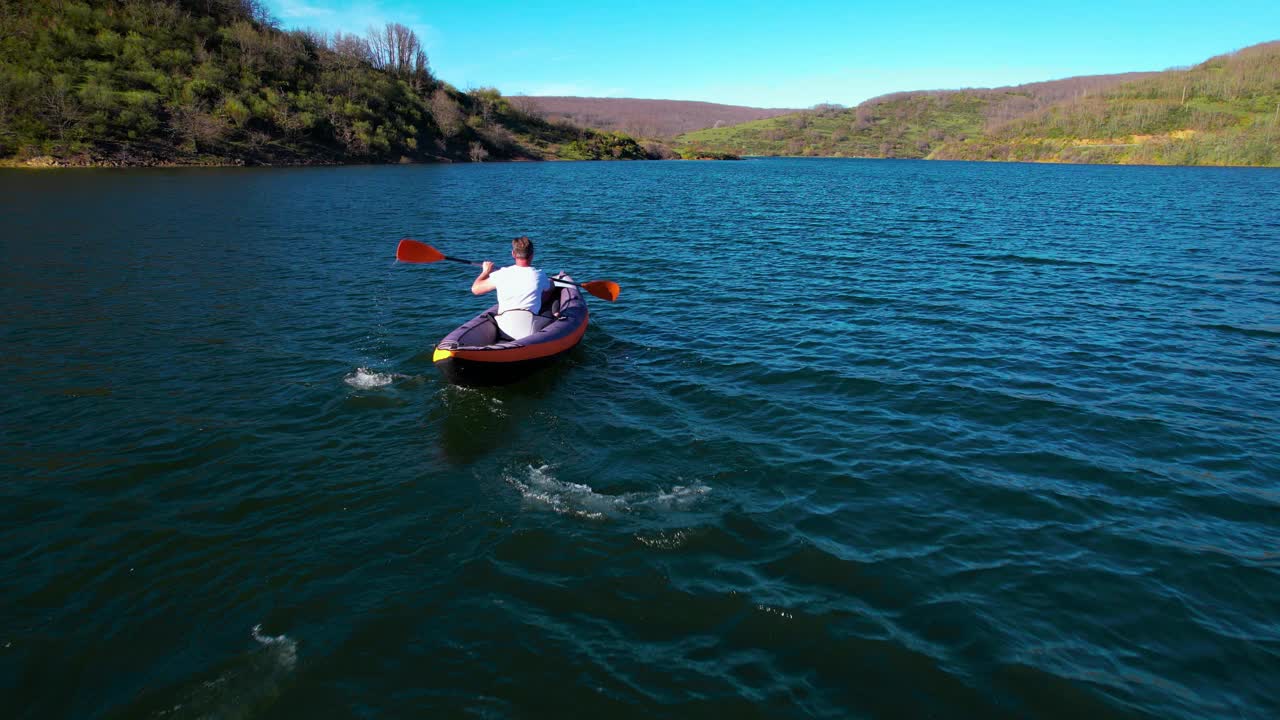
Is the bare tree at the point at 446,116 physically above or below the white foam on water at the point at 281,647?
above

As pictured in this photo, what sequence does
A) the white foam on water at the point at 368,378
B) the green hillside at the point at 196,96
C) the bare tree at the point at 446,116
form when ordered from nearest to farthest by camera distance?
the white foam on water at the point at 368,378 < the green hillside at the point at 196,96 < the bare tree at the point at 446,116

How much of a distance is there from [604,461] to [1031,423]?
6.42 metres

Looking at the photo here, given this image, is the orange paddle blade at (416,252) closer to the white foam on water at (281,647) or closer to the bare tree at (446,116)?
the white foam on water at (281,647)

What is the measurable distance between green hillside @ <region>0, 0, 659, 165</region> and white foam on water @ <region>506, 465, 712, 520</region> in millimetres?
57789

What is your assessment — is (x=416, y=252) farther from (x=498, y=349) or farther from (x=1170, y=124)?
(x=1170, y=124)

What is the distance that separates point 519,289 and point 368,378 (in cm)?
299

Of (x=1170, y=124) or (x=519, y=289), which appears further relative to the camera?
(x=1170, y=124)

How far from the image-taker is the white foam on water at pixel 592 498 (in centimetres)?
694

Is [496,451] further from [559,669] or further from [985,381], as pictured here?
[985,381]

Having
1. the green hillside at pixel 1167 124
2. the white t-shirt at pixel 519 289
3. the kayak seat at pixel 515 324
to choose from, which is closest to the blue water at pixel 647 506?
the kayak seat at pixel 515 324

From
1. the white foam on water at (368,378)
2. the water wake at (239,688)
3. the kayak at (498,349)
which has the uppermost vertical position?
the kayak at (498,349)

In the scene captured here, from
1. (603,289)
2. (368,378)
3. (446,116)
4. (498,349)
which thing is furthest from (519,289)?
(446,116)

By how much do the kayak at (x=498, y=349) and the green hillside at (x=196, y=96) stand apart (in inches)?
2134

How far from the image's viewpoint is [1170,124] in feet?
352
